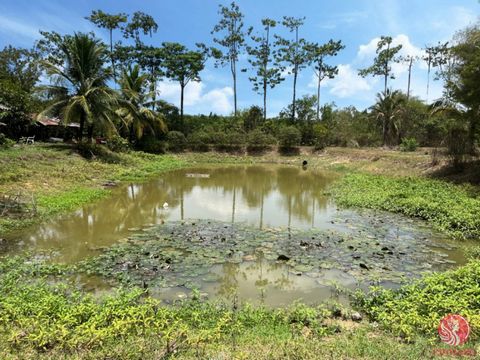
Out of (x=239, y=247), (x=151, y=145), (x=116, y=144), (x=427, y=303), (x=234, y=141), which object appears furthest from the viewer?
(x=234, y=141)

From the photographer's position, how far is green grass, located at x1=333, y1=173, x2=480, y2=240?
966 cm

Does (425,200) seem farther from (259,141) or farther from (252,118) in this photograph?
(252,118)

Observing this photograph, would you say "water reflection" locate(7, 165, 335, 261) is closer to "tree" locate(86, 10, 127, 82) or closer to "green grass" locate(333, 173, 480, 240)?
"green grass" locate(333, 173, 480, 240)

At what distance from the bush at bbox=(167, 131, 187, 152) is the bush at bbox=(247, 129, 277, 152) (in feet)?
19.8

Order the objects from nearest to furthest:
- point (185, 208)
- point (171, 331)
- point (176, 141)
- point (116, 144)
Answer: point (171, 331) < point (185, 208) < point (116, 144) < point (176, 141)

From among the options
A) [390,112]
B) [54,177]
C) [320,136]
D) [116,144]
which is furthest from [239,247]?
[390,112]

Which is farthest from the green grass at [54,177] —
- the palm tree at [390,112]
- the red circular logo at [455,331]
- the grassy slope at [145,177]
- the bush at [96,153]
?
the palm tree at [390,112]

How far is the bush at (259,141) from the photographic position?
1304 inches

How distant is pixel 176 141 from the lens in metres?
33.0

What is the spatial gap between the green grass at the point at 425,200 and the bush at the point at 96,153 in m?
12.5

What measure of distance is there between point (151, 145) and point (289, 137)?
477 inches

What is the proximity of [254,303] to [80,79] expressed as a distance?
18.5 m

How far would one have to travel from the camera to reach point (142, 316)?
14.3ft

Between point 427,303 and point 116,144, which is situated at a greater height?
point 116,144
